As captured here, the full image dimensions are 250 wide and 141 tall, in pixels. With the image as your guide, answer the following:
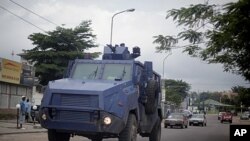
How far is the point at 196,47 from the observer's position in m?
16.8

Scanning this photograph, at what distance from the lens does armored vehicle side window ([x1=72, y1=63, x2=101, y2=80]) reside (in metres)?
12.6

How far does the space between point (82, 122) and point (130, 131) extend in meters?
1.58

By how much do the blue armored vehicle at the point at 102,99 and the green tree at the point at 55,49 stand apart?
30562mm

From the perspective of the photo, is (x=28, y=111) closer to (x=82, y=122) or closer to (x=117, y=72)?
(x=117, y=72)

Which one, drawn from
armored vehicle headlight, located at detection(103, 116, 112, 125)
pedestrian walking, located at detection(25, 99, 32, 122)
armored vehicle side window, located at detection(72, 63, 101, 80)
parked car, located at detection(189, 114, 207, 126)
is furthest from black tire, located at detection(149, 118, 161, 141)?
parked car, located at detection(189, 114, 207, 126)

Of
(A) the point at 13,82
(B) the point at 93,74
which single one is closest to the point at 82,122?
(B) the point at 93,74

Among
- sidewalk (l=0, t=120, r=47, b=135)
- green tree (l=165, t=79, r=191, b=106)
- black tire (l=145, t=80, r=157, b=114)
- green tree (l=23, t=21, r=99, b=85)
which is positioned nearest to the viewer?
black tire (l=145, t=80, r=157, b=114)

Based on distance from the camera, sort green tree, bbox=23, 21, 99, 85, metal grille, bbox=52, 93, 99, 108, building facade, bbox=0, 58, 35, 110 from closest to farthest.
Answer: metal grille, bbox=52, 93, 99, 108, building facade, bbox=0, 58, 35, 110, green tree, bbox=23, 21, 99, 85

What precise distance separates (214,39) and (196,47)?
1.94 meters

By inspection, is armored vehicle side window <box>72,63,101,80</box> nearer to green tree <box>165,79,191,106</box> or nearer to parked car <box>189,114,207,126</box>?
parked car <box>189,114,207,126</box>

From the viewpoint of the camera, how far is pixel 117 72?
12539 mm

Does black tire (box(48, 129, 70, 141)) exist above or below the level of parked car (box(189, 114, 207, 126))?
above

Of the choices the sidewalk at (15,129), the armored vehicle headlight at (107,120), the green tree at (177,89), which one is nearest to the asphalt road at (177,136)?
the sidewalk at (15,129)

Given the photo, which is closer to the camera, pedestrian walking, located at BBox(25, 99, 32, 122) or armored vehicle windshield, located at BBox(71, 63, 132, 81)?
armored vehicle windshield, located at BBox(71, 63, 132, 81)
